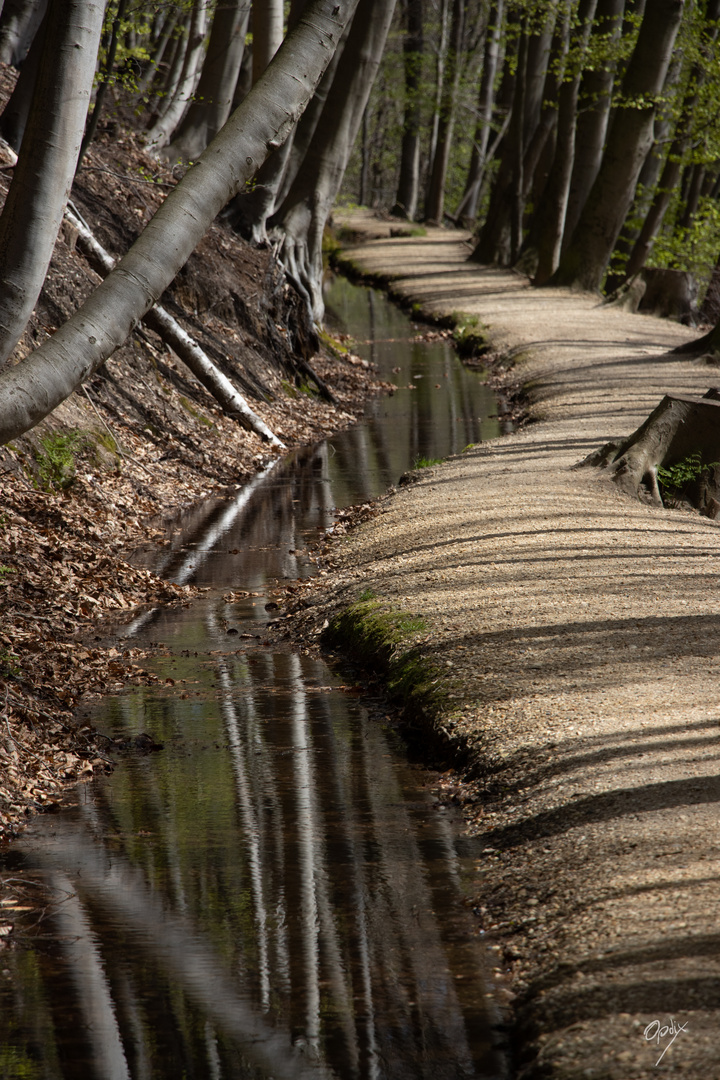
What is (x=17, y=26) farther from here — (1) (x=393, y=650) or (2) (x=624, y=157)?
(2) (x=624, y=157)

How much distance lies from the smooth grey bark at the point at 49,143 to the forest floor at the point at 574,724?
344 cm

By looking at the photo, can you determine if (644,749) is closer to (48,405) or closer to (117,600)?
(48,405)

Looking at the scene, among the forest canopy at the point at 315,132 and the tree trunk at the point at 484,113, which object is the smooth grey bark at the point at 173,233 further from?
the tree trunk at the point at 484,113

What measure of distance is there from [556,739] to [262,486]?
27.6 ft

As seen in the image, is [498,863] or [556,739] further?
[556,739]

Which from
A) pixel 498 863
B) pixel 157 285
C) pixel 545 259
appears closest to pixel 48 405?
pixel 157 285

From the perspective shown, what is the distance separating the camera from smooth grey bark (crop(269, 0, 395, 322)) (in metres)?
18.6

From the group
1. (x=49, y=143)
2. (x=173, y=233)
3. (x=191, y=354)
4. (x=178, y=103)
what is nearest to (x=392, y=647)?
(x=173, y=233)

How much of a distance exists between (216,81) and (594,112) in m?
11.7

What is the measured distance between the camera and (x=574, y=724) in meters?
5.77

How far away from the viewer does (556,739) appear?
18.6ft

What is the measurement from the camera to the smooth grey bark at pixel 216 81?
765 inches

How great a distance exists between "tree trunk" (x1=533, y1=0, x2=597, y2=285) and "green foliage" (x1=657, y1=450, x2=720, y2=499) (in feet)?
56.3

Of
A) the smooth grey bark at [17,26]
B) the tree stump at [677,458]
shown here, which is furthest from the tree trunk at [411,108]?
the tree stump at [677,458]
